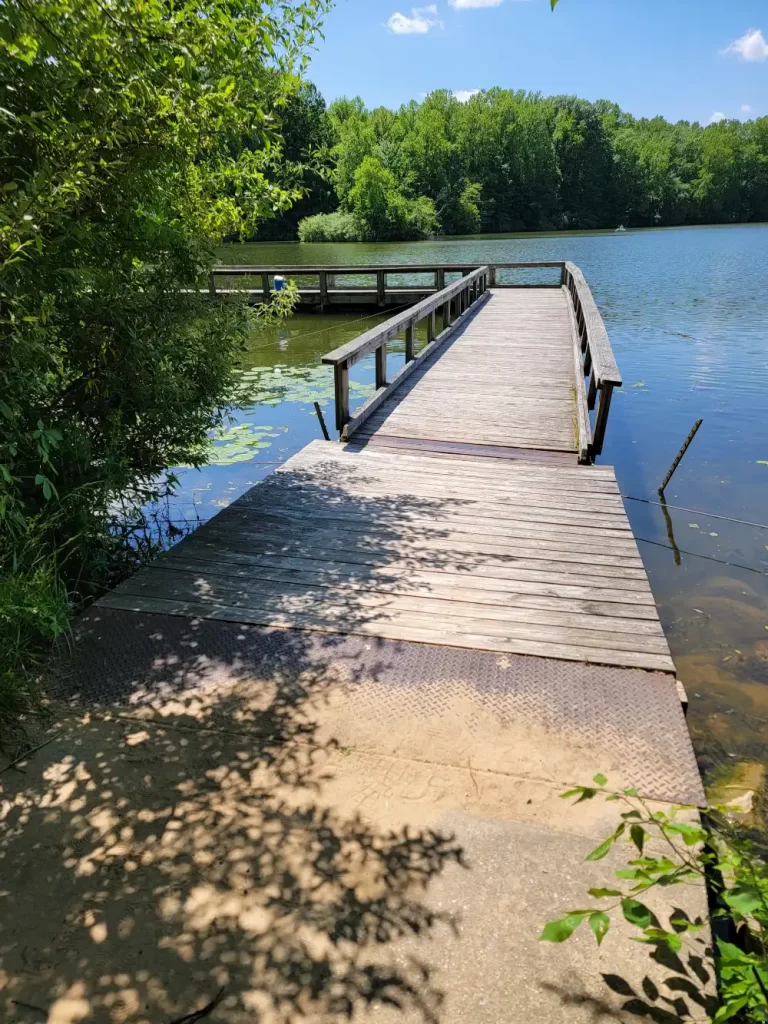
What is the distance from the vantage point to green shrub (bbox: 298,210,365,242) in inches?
2098

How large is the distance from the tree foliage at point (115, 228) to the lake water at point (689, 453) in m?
0.66

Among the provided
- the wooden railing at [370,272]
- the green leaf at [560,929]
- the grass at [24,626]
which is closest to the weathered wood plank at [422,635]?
the grass at [24,626]

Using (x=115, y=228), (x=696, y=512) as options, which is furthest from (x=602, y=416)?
(x=115, y=228)

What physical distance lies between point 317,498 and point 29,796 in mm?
2944

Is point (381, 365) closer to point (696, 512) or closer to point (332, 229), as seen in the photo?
point (696, 512)

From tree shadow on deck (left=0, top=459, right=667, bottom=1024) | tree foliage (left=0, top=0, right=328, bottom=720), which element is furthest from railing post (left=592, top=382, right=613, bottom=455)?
tree foliage (left=0, top=0, right=328, bottom=720)

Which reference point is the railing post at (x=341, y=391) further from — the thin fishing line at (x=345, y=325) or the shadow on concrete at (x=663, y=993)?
the thin fishing line at (x=345, y=325)

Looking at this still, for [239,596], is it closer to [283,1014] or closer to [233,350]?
[233,350]

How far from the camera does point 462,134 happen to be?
73312 mm

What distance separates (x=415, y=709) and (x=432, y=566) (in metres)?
1.25

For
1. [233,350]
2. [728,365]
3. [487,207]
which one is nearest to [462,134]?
[487,207]

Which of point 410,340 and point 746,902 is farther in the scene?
point 410,340

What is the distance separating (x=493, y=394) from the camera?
25.1ft

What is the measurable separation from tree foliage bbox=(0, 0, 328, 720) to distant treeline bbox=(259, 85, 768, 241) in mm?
53391
